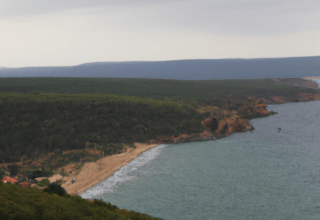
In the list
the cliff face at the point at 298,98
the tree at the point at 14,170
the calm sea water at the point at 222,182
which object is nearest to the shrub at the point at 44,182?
the calm sea water at the point at 222,182

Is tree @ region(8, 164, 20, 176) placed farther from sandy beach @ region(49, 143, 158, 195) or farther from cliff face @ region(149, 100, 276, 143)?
cliff face @ region(149, 100, 276, 143)

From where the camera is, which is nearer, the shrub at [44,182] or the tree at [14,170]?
the shrub at [44,182]

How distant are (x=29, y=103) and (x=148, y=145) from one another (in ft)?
92.9

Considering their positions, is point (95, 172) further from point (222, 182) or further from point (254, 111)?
point (254, 111)

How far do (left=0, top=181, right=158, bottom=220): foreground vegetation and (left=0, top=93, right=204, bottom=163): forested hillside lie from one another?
1024 inches

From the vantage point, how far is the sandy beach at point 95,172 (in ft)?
110

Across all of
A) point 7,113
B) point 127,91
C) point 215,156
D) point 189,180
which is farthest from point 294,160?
point 127,91

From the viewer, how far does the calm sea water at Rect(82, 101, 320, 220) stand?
27250 mm

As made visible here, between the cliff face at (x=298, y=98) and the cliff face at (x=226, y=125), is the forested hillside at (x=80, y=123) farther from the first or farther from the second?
the cliff face at (x=298, y=98)

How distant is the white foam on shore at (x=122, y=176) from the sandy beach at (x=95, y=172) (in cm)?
67

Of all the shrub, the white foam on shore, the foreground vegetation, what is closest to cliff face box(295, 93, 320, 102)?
the white foam on shore

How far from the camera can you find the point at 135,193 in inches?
1228

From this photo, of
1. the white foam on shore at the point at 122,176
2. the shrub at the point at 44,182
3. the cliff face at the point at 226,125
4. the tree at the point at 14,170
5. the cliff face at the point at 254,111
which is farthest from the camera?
the cliff face at the point at 254,111

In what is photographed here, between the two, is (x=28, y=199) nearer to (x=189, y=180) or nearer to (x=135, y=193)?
(x=135, y=193)
